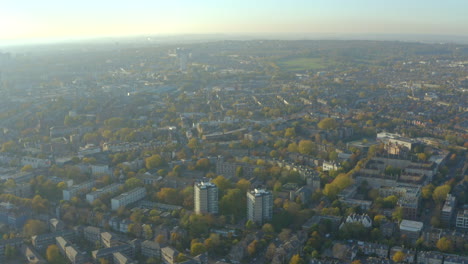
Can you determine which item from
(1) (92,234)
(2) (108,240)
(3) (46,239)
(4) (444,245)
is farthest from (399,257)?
(3) (46,239)

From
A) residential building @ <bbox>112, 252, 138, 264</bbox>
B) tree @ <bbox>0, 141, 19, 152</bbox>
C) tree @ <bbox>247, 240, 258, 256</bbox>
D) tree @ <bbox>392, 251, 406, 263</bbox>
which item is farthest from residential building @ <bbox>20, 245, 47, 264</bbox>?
tree @ <bbox>0, 141, 19, 152</bbox>

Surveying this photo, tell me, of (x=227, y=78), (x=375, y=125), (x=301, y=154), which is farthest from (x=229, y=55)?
(x=301, y=154)

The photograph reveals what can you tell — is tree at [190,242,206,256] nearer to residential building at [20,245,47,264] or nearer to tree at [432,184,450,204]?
residential building at [20,245,47,264]

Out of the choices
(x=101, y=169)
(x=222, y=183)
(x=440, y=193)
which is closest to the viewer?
(x=440, y=193)

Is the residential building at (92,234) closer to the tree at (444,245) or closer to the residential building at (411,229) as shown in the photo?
the residential building at (411,229)

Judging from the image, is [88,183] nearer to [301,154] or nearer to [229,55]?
[301,154]

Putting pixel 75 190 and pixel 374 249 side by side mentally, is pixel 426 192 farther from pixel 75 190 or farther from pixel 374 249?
pixel 75 190
